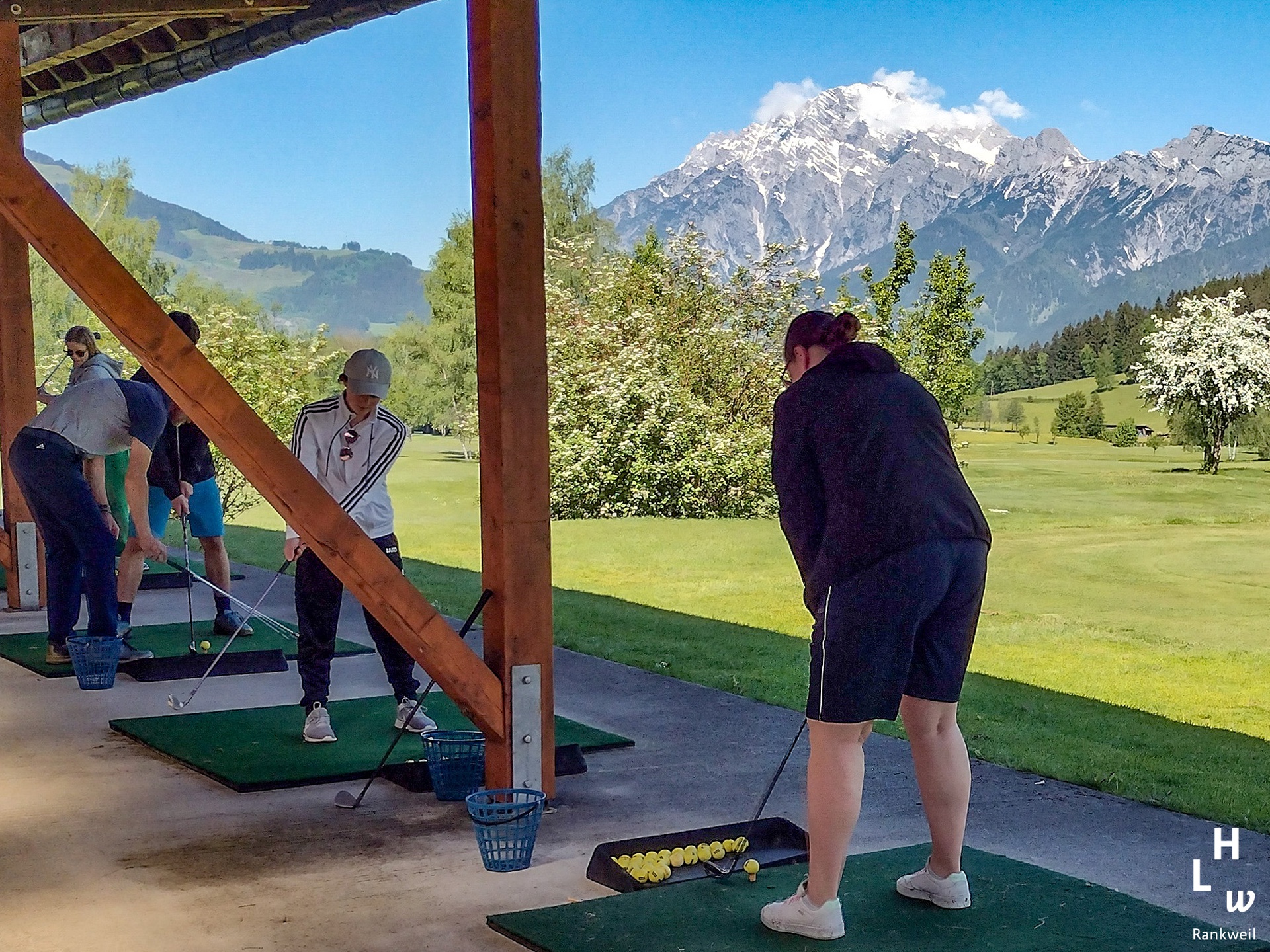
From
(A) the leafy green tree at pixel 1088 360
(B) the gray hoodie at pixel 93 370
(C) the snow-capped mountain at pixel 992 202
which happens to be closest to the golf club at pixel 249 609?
(B) the gray hoodie at pixel 93 370

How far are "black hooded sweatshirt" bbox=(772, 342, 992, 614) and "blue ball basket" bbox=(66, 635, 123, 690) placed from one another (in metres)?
3.70

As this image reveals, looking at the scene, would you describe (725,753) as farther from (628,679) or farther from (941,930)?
(941,930)

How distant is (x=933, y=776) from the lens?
10.3 ft

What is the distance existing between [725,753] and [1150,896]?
5.64ft

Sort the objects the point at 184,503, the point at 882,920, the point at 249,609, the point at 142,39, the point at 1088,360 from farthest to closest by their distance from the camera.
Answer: the point at 1088,360
the point at 142,39
the point at 249,609
the point at 184,503
the point at 882,920

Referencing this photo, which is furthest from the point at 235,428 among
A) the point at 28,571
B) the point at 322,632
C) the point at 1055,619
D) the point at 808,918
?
the point at 1055,619

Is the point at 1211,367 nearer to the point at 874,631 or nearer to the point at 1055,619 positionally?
the point at 1055,619

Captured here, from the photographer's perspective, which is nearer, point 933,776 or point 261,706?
point 933,776

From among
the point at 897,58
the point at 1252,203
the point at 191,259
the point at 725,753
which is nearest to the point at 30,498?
the point at 725,753

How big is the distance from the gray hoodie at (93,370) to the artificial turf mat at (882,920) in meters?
3.55

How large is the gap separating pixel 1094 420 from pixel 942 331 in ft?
53.7

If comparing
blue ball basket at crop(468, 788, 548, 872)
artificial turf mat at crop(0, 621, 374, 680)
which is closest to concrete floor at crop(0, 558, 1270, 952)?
blue ball basket at crop(468, 788, 548, 872)

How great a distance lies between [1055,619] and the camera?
11133mm

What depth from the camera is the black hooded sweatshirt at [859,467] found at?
2941 millimetres
